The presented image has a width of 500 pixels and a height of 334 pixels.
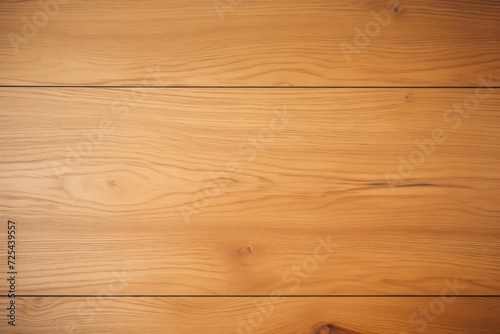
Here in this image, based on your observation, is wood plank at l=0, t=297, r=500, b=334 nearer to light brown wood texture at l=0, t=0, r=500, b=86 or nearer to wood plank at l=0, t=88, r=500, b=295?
wood plank at l=0, t=88, r=500, b=295

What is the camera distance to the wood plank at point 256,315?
56 centimetres

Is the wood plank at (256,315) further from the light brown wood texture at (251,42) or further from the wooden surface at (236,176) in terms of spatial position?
the light brown wood texture at (251,42)

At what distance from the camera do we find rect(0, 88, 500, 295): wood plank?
560 millimetres

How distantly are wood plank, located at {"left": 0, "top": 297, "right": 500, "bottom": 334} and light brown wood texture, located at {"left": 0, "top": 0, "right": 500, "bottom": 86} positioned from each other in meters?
0.33

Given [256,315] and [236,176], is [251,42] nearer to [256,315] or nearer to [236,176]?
[236,176]

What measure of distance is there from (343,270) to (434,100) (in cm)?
29

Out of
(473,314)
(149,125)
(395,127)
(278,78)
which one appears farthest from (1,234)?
(473,314)

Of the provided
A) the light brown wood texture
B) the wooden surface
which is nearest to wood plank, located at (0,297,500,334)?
the wooden surface

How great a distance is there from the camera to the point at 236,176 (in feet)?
1.85

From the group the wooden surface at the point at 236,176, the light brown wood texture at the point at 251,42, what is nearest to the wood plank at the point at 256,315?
the wooden surface at the point at 236,176

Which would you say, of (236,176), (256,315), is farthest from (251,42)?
(256,315)

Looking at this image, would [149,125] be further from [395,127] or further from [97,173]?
[395,127]

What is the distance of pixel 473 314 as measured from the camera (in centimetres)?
56

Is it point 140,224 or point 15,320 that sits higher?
point 140,224
